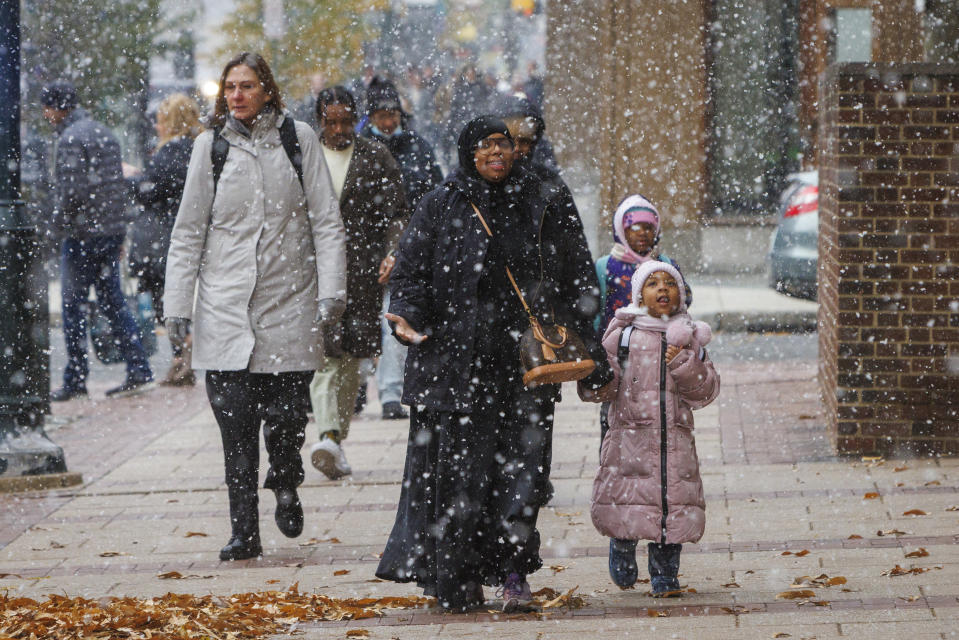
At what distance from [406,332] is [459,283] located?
0.83 feet

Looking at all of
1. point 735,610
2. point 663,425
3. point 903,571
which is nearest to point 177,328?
point 663,425

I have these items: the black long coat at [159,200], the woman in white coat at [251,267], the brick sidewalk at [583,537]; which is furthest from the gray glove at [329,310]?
the black long coat at [159,200]

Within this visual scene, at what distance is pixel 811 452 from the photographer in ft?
28.5

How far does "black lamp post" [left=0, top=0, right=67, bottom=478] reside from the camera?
8648mm

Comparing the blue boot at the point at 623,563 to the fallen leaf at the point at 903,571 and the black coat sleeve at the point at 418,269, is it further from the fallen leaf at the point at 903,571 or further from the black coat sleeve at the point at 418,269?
the black coat sleeve at the point at 418,269

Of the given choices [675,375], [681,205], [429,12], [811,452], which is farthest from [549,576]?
[429,12]

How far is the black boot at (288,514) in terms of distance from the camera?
6938mm

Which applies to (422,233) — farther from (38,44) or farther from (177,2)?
(177,2)

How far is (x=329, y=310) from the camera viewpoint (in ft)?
22.3

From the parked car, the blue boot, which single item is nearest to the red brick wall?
the blue boot

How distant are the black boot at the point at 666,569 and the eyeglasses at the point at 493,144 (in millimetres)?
1491

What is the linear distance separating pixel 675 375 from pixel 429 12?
113 ft

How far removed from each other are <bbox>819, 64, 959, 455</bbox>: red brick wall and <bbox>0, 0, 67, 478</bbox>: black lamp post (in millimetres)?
4212

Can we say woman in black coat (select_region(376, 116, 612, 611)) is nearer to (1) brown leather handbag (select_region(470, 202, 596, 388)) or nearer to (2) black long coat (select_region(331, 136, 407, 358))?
(1) brown leather handbag (select_region(470, 202, 596, 388))
